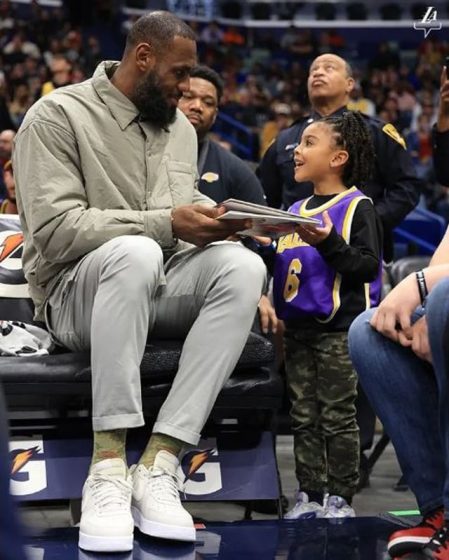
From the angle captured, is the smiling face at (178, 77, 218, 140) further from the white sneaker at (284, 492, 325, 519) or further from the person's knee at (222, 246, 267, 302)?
the white sneaker at (284, 492, 325, 519)

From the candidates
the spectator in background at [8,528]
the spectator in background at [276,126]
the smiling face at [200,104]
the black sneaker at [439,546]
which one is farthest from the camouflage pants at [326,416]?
the spectator in background at [276,126]

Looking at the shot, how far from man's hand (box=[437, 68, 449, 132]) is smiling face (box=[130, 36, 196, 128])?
0.77 m

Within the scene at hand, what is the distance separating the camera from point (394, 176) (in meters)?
4.73

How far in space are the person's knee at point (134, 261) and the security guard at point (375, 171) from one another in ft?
5.16

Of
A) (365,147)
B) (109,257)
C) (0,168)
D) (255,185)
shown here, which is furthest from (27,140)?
(0,168)

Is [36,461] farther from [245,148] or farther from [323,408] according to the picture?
[245,148]

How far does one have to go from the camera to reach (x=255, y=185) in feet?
15.0

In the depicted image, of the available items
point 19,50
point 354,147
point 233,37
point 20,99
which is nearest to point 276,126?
point 20,99

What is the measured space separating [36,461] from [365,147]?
4.82 feet

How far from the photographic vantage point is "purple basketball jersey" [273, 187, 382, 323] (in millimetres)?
3589

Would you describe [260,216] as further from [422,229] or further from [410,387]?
[422,229]

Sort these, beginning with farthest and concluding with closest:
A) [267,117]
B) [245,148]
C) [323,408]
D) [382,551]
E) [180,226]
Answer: [267,117], [245,148], [323,408], [180,226], [382,551]

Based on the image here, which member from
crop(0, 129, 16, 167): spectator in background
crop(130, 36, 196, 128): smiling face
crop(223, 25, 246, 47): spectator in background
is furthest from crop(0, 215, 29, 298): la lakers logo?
crop(223, 25, 246, 47): spectator in background

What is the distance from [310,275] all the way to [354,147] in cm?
48
